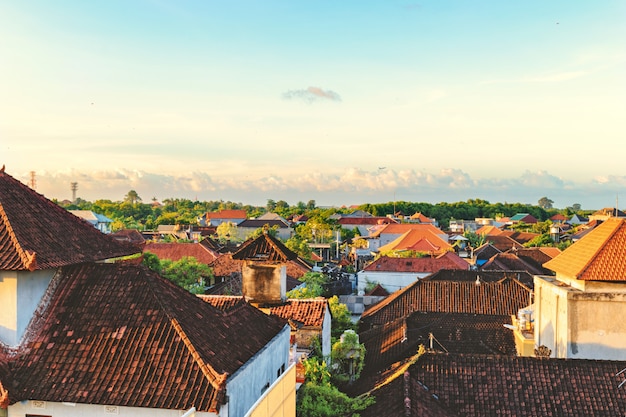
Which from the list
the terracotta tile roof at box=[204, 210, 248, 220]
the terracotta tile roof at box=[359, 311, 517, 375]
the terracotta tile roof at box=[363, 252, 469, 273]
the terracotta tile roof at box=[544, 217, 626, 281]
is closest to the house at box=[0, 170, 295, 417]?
the terracotta tile roof at box=[359, 311, 517, 375]

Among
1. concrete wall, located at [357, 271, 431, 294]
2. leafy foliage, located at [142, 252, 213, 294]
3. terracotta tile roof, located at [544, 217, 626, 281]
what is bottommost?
concrete wall, located at [357, 271, 431, 294]

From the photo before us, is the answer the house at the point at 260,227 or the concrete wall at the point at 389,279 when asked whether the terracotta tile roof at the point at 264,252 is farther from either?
the house at the point at 260,227

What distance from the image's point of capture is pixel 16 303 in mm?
11211

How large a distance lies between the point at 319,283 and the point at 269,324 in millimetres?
29810

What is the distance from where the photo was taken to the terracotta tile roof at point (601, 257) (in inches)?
717

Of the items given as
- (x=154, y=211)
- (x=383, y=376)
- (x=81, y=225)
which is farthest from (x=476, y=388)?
(x=154, y=211)

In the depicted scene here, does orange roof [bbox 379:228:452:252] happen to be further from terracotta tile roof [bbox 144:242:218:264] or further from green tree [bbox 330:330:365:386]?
green tree [bbox 330:330:365:386]

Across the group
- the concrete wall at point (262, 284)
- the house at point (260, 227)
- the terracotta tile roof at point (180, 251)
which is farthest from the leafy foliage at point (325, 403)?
the house at point (260, 227)

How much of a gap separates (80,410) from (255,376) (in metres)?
3.44

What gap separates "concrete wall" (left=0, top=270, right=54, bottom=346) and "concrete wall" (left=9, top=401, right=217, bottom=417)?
53.5 inches

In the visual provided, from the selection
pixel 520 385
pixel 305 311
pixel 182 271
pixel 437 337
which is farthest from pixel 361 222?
pixel 520 385

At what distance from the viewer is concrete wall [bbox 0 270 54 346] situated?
11.2 m

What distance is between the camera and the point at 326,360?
19.6m

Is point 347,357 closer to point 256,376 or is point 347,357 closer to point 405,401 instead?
point 405,401
